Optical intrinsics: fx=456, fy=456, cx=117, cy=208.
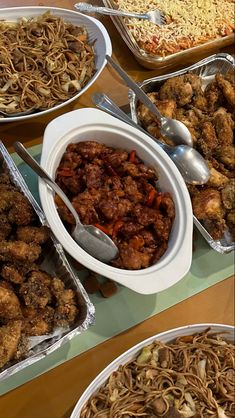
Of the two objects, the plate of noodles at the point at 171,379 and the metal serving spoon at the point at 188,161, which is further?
the metal serving spoon at the point at 188,161

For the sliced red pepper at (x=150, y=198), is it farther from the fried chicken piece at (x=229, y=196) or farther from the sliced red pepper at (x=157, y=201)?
the fried chicken piece at (x=229, y=196)

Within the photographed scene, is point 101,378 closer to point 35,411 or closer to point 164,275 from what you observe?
point 35,411

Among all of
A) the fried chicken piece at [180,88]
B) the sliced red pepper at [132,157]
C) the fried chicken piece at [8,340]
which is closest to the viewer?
the fried chicken piece at [8,340]

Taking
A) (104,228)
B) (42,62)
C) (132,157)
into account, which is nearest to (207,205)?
(132,157)

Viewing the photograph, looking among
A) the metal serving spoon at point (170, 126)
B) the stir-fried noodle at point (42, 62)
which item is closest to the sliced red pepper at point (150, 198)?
the metal serving spoon at point (170, 126)

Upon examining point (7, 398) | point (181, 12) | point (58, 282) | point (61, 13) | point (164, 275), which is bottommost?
point (7, 398)

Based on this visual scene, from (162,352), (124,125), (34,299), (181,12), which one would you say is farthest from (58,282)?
(181,12)

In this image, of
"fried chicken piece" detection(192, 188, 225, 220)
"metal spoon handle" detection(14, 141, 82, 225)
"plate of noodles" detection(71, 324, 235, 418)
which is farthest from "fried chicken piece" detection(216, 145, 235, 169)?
"metal spoon handle" detection(14, 141, 82, 225)
